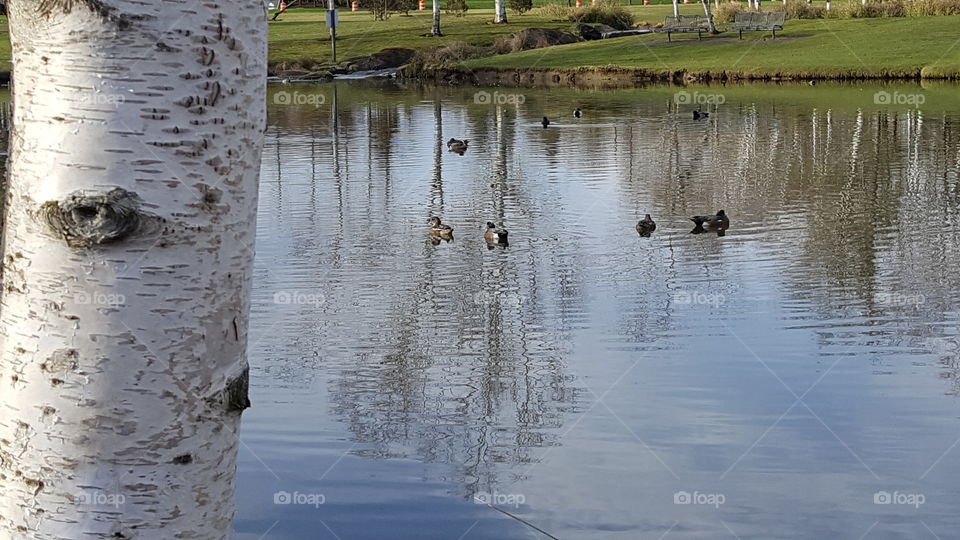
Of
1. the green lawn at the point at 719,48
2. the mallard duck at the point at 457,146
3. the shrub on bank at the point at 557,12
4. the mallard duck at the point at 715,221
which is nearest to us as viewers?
the mallard duck at the point at 715,221

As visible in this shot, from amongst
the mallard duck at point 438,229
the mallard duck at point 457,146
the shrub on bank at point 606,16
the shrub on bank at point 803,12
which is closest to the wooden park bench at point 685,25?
the shrub on bank at point 803,12

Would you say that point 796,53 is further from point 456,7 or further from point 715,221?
point 715,221

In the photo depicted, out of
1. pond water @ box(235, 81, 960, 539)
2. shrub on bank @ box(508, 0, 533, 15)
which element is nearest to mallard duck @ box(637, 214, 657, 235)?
pond water @ box(235, 81, 960, 539)

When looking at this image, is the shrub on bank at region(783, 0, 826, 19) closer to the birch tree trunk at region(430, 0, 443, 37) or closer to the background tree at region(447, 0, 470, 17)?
the birch tree trunk at region(430, 0, 443, 37)

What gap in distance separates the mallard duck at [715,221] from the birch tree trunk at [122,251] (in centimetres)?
1650

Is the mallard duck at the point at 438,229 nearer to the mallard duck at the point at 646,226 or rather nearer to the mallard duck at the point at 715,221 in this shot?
the mallard duck at the point at 646,226

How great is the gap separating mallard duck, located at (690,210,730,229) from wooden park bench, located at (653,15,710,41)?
137 ft

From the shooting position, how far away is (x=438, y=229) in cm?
1802

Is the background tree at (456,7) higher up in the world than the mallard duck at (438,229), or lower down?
higher up

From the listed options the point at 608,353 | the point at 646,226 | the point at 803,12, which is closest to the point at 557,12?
the point at 803,12

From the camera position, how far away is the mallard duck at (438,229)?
59.0 ft

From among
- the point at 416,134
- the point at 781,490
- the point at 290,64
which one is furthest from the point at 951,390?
the point at 290,64

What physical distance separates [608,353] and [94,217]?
10008 mm

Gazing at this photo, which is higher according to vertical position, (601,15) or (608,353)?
(601,15)
